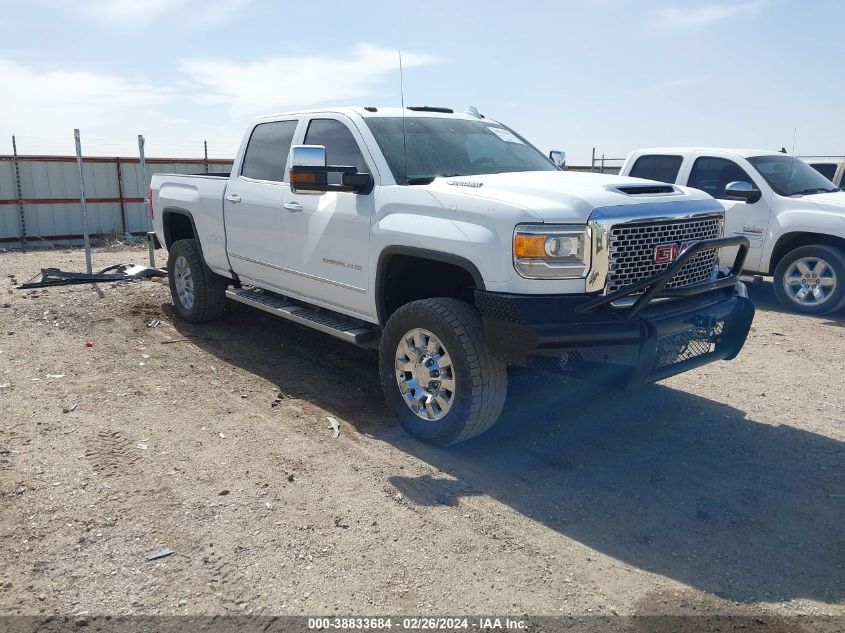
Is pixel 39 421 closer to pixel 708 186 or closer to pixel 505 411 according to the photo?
pixel 505 411

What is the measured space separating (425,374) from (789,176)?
6.44m

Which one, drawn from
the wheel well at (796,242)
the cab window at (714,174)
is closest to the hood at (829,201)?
the wheel well at (796,242)

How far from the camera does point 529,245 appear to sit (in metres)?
3.71

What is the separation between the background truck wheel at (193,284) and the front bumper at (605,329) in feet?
13.4

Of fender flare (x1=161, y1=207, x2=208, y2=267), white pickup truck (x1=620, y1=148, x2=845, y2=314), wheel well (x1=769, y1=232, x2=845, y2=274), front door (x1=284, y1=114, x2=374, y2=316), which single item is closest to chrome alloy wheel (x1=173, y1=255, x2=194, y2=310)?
fender flare (x1=161, y1=207, x2=208, y2=267)

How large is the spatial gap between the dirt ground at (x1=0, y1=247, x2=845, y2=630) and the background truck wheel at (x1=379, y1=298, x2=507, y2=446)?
0.22m

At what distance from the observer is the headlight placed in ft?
12.2

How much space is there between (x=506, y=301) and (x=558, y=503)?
3.59ft

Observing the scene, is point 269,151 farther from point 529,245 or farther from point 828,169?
point 828,169

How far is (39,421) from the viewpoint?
484 centimetres

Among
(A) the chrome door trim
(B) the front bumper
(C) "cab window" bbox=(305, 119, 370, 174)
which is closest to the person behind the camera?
(B) the front bumper

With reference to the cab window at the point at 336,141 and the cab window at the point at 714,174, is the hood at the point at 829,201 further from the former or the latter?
the cab window at the point at 336,141

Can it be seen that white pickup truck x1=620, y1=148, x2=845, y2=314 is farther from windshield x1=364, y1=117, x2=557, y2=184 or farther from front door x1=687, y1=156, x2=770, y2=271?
windshield x1=364, y1=117, x2=557, y2=184

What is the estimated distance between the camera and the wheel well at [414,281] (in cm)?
456
